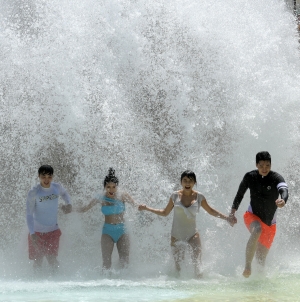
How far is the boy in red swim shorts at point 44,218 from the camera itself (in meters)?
5.43

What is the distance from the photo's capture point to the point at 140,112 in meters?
7.09

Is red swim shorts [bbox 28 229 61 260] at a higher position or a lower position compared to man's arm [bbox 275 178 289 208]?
lower

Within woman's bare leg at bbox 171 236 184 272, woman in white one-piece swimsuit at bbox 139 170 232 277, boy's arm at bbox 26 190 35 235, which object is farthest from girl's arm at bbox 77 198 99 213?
woman's bare leg at bbox 171 236 184 272

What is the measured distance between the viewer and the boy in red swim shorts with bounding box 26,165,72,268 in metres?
5.43

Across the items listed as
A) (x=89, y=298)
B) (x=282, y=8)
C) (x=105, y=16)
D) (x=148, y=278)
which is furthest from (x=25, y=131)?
(x=282, y=8)

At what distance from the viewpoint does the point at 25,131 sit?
22.1 ft

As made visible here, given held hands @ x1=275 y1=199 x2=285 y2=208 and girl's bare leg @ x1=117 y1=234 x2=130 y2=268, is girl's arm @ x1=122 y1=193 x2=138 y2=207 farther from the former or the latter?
held hands @ x1=275 y1=199 x2=285 y2=208

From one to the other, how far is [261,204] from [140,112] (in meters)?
2.44

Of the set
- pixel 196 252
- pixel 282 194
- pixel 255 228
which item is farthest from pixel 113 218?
pixel 282 194

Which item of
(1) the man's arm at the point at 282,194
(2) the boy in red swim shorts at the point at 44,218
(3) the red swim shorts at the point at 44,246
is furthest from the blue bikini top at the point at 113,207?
(1) the man's arm at the point at 282,194

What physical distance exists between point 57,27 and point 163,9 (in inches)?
62.3

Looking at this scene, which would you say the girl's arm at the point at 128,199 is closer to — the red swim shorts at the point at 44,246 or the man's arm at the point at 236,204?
the red swim shorts at the point at 44,246

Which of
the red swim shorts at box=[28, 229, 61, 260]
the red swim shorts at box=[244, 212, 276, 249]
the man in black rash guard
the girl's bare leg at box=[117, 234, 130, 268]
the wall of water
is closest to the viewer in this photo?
the man in black rash guard

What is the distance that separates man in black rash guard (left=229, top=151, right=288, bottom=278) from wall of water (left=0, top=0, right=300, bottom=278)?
65cm
